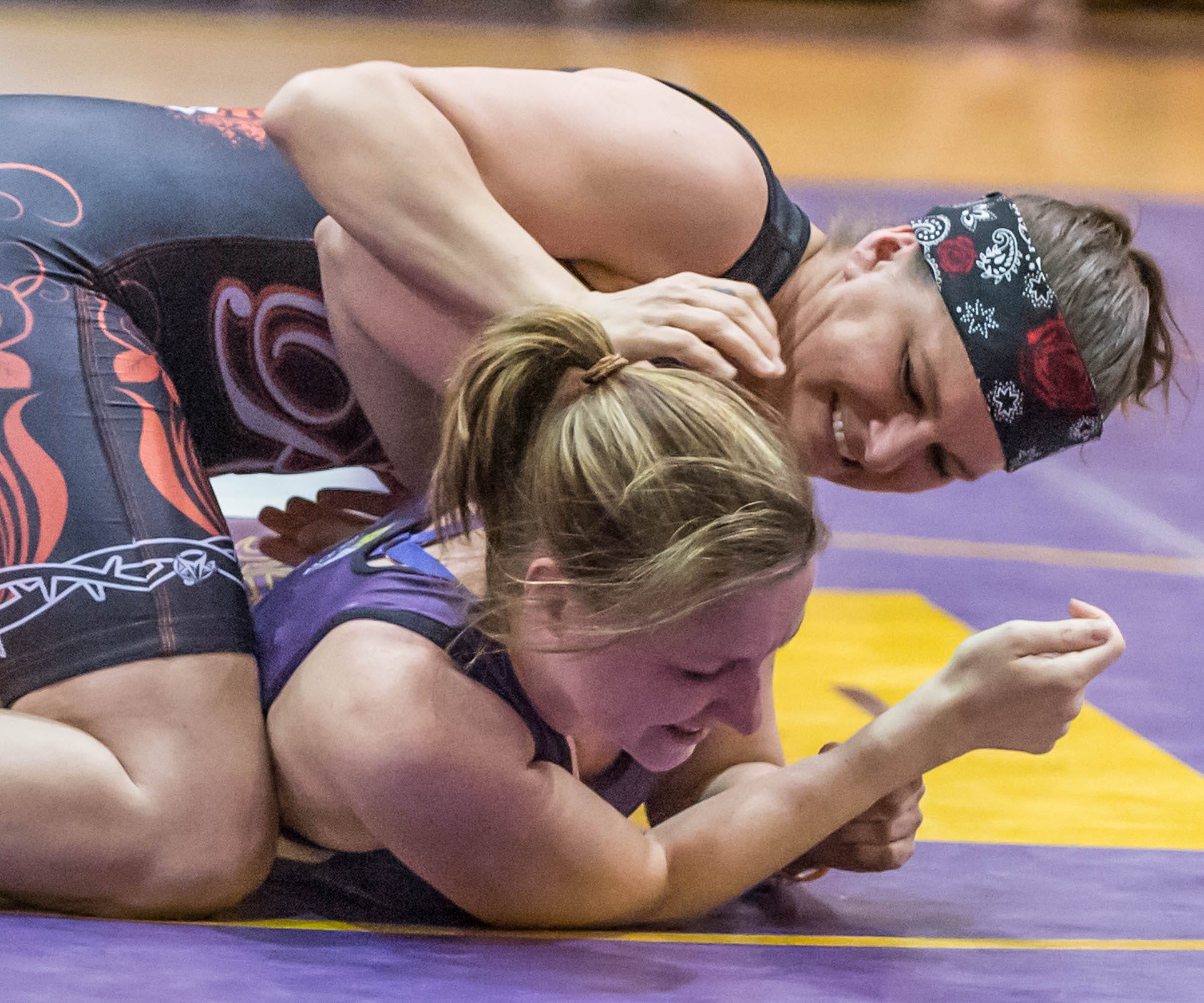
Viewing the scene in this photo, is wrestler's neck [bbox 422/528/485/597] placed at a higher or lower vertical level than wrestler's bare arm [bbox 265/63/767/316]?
lower

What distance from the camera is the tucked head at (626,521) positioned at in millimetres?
1741

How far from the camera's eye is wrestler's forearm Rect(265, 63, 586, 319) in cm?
207

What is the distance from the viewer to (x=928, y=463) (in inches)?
91.3

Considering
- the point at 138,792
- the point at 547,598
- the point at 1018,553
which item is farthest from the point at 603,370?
the point at 1018,553

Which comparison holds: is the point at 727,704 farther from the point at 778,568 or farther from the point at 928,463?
the point at 928,463

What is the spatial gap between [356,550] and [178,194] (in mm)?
628

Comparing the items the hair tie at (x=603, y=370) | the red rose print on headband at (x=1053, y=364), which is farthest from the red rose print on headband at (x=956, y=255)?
the hair tie at (x=603, y=370)

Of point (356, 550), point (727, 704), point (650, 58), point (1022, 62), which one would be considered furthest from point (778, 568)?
point (1022, 62)

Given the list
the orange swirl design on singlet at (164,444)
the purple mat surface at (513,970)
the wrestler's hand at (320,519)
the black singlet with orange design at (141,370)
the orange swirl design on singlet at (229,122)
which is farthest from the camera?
the wrestler's hand at (320,519)

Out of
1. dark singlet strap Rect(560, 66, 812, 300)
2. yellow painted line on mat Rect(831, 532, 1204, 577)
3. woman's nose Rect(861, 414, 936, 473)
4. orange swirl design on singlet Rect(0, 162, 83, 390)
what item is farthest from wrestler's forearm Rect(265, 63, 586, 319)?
yellow painted line on mat Rect(831, 532, 1204, 577)

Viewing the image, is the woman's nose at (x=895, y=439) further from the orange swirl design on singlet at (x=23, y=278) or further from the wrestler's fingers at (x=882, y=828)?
the orange swirl design on singlet at (x=23, y=278)

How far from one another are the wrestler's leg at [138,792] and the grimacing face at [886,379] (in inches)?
30.9

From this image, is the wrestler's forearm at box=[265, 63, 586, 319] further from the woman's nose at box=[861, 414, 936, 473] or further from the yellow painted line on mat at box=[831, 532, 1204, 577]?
the yellow painted line on mat at box=[831, 532, 1204, 577]

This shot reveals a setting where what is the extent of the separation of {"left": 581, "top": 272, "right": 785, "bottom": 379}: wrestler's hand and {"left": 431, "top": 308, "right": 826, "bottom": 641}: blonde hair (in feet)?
0.25
